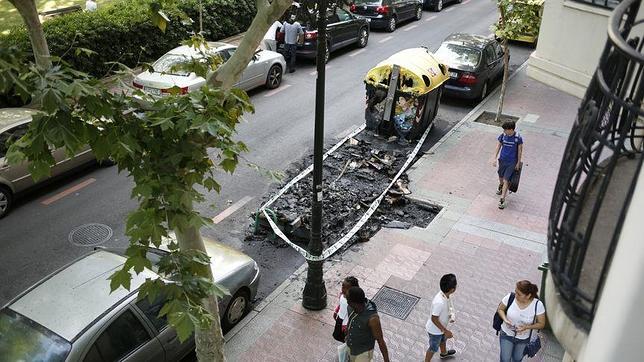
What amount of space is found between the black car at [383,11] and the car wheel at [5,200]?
1431 cm

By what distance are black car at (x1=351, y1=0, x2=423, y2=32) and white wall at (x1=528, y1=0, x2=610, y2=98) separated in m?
15.4

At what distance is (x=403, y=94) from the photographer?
495 inches

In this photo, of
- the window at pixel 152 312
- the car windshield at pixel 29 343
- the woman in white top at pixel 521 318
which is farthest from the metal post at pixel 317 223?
the car windshield at pixel 29 343

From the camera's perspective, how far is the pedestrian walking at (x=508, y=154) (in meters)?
9.70

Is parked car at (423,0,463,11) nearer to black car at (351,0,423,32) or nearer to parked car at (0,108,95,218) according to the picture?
black car at (351,0,423,32)

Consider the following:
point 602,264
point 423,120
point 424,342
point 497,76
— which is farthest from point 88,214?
point 497,76

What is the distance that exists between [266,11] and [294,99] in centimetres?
1018

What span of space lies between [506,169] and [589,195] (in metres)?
7.01

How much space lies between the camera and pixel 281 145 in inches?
508

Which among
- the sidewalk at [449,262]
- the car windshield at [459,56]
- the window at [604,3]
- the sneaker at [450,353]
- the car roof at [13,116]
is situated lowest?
the sidewalk at [449,262]

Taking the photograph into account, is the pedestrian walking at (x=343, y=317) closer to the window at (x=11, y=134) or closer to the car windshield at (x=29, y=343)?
the car windshield at (x=29, y=343)

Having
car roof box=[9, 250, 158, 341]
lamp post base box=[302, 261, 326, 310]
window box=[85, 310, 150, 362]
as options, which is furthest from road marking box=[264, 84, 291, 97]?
window box=[85, 310, 150, 362]

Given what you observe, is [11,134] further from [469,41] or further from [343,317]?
[469,41]

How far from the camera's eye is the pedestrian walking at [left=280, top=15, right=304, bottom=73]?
55.9 feet
